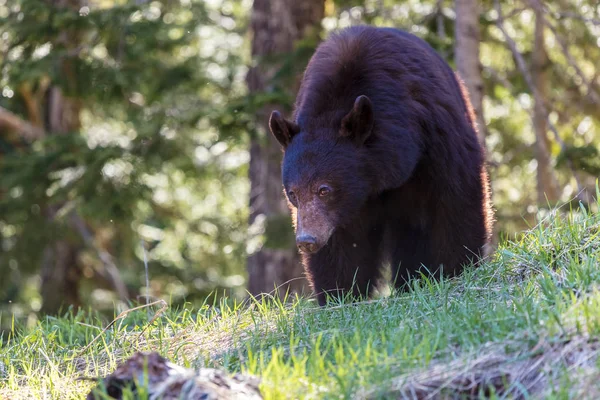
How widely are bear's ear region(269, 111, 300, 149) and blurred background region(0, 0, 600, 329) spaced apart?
8.50 feet

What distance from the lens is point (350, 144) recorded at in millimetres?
5090

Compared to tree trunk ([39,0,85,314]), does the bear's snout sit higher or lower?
higher

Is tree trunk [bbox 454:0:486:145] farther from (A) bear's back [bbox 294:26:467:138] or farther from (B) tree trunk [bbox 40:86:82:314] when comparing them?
(B) tree trunk [bbox 40:86:82:314]

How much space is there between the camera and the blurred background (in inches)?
354

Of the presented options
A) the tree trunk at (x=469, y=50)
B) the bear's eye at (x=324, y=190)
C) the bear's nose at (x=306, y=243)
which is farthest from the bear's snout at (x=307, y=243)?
the tree trunk at (x=469, y=50)

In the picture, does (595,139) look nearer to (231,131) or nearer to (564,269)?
(231,131)

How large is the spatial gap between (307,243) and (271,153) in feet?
16.7

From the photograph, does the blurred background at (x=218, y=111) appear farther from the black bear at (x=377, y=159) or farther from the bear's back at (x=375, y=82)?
the bear's back at (x=375, y=82)

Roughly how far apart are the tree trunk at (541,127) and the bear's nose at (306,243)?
5190 millimetres

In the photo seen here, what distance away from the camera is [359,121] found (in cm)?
498

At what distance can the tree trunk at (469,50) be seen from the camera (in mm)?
8188

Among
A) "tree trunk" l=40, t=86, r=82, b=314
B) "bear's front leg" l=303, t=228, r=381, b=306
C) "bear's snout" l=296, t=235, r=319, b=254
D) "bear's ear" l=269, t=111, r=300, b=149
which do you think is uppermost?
"bear's ear" l=269, t=111, r=300, b=149

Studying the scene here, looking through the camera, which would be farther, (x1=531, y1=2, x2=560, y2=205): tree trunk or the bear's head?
(x1=531, y1=2, x2=560, y2=205): tree trunk

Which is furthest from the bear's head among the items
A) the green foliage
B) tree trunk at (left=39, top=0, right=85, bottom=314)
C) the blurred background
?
tree trunk at (left=39, top=0, right=85, bottom=314)
